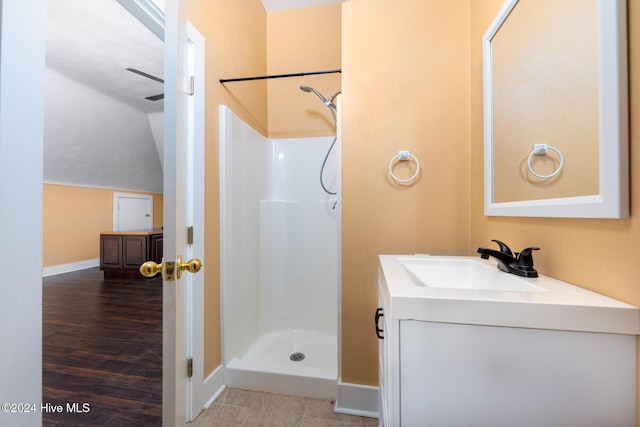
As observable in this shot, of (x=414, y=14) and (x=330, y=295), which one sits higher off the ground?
(x=414, y=14)

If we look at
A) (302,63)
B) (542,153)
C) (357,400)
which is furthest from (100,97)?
(542,153)

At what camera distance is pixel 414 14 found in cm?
145

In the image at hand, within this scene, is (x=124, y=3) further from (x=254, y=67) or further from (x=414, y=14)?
(x=414, y=14)

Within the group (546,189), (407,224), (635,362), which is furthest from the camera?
(407,224)

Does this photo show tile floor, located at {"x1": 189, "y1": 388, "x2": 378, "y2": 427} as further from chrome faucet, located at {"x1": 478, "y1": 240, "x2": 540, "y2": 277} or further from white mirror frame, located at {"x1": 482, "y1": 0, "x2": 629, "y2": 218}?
white mirror frame, located at {"x1": 482, "y1": 0, "x2": 629, "y2": 218}

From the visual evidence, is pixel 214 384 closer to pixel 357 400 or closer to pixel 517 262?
pixel 357 400

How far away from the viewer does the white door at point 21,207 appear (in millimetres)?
603

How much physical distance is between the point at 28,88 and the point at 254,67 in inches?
72.7

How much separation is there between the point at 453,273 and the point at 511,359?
0.57 meters

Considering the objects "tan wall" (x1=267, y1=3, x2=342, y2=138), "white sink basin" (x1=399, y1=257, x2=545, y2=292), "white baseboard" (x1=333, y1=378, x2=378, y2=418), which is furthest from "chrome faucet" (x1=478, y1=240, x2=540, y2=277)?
"tan wall" (x1=267, y1=3, x2=342, y2=138)

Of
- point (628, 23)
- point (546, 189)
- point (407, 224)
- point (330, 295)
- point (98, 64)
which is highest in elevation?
point (98, 64)

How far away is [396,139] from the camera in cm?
146

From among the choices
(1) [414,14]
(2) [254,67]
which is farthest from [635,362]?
(2) [254,67]

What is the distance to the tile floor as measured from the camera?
1.39 m
